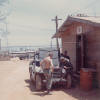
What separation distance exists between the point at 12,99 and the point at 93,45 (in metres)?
5.19

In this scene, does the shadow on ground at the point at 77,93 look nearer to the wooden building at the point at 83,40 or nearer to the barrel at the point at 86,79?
the barrel at the point at 86,79

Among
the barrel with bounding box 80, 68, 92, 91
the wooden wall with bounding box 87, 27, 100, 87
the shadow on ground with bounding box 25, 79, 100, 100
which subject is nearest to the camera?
the shadow on ground with bounding box 25, 79, 100, 100

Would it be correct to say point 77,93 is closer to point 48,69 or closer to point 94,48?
point 48,69

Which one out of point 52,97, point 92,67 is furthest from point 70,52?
point 52,97

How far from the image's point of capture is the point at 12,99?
9867mm

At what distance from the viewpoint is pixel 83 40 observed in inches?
543

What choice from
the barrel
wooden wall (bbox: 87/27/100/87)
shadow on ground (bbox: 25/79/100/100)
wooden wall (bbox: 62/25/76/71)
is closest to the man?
shadow on ground (bbox: 25/79/100/100)

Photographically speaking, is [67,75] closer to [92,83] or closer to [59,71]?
[59,71]

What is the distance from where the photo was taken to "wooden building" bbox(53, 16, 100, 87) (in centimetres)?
1202

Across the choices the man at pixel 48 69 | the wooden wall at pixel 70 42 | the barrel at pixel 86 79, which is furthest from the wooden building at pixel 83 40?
the man at pixel 48 69

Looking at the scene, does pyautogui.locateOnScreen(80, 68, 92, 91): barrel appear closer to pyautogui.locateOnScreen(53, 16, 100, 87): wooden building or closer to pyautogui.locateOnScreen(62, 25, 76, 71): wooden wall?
pyautogui.locateOnScreen(53, 16, 100, 87): wooden building

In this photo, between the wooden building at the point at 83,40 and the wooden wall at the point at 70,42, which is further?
the wooden wall at the point at 70,42

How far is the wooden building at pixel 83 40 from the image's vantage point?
12.0 m

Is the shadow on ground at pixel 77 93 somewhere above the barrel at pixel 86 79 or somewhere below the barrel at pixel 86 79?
below
